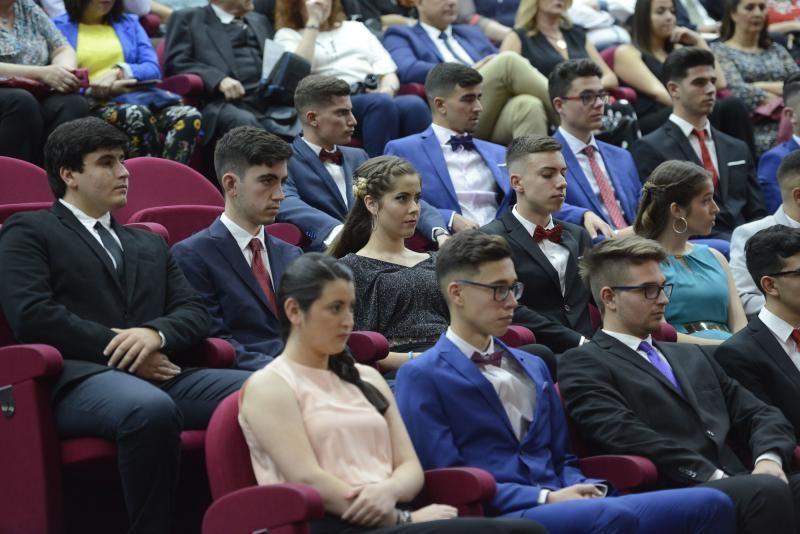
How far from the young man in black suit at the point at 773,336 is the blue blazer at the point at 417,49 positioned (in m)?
2.93

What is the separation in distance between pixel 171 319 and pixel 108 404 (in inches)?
17.7

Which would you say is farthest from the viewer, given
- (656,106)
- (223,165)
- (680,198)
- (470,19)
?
(470,19)

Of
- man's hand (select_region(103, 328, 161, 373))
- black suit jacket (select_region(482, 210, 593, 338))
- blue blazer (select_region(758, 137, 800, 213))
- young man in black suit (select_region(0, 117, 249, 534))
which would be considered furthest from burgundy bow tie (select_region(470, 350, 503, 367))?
blue blazer (select_region(758, 137, 800, 213))

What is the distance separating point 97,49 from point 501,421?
3314 mm

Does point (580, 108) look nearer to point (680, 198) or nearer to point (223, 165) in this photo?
point (680, 198)

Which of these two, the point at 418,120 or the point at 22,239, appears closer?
the point at 22,239

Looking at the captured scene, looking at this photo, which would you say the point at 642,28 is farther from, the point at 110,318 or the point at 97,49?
the point at 110,318

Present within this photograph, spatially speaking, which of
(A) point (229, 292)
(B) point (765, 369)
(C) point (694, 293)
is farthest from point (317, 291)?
(C) point (694, 293)

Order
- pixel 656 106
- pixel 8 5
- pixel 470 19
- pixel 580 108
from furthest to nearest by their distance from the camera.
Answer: pixel 470 19
pixel 656 106
pixel 580 108
pixel 8 5

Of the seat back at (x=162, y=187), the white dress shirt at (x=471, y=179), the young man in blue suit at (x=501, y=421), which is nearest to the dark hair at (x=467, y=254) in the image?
the young man in blue suit at (x=501, y=421)

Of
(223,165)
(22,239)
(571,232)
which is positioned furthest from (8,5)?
(571,232)

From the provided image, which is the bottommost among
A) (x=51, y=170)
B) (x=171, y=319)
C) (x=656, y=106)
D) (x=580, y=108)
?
(x=656, y=106)

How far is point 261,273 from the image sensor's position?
176 inches

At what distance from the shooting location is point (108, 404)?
362 cm
